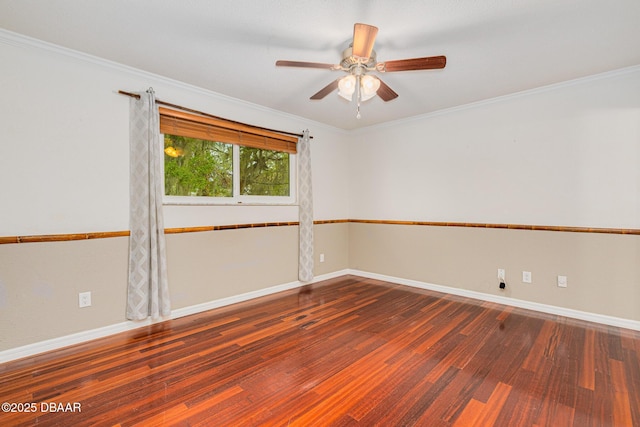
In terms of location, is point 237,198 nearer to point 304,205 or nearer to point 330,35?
point 304,205

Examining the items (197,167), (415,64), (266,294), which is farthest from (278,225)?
(415,64)

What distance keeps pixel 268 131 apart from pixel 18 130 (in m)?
2.19

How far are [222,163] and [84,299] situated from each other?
1.77 metres

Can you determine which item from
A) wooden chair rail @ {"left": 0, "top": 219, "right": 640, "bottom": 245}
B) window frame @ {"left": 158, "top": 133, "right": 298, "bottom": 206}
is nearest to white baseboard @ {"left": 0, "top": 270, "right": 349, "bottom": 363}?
wooden chair rail @ {"left": 0, "top": 219, "right": 640, "bottom": 245}

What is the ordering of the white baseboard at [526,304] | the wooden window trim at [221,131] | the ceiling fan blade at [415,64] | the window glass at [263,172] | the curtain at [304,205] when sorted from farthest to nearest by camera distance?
the curtain at [304,205] < the window glass at [263,172] < the wooden window trim at [221,131] < the white baseboard at [526,304] < the ceiling fan blade at [415,64]

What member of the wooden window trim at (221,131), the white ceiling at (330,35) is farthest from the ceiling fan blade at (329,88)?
the wooden window trim at (221,131)

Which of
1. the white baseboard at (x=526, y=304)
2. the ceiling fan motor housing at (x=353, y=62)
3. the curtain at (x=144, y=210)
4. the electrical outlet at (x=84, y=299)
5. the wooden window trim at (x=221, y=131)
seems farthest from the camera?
the wooden window trim at (x=221, y=131)

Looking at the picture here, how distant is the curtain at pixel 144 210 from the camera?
2684mm

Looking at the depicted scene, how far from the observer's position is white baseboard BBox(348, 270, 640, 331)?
9.19ft

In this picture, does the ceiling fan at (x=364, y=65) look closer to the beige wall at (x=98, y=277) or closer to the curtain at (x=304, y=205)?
the curtain at (x=304, y=205)

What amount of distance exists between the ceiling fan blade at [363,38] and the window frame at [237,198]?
2027 millimetres

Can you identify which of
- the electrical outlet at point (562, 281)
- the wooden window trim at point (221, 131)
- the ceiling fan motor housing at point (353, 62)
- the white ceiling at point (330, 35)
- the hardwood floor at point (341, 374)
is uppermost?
the white ceiling at point (330, 35)

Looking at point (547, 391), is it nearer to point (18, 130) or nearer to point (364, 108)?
point (364, 108)

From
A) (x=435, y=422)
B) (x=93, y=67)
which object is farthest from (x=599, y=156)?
(x=93, y=67)
